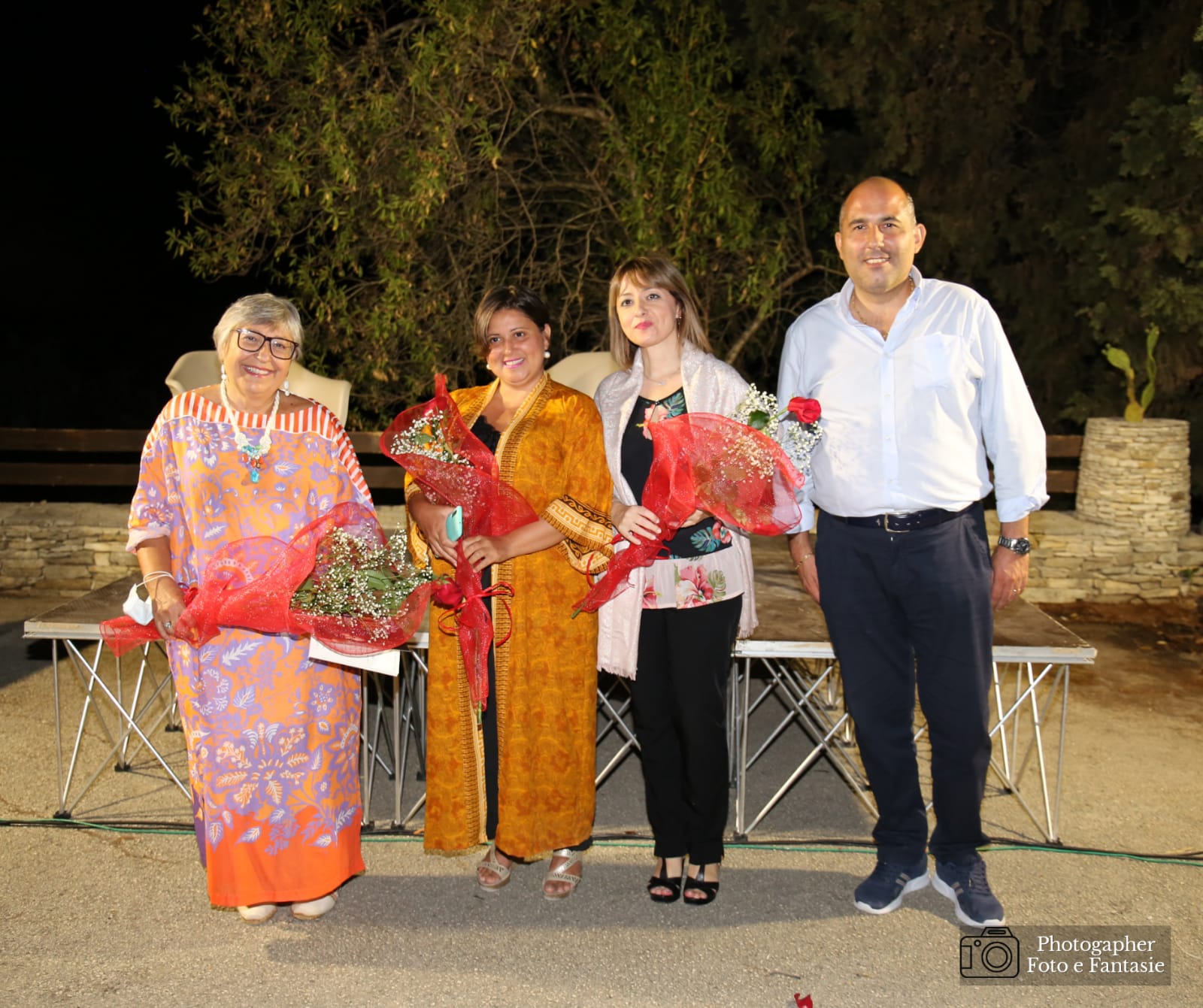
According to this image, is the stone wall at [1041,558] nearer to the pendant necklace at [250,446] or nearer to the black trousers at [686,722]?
the pendant necklace at [250,446]

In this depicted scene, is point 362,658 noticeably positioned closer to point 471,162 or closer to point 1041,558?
point 471,162

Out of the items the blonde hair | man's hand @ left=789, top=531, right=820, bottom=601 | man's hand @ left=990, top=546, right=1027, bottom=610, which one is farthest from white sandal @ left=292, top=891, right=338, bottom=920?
man's hand @ left=990, top=546, right=1027, bottom=610

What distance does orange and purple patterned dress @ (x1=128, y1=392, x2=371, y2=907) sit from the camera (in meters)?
3.06

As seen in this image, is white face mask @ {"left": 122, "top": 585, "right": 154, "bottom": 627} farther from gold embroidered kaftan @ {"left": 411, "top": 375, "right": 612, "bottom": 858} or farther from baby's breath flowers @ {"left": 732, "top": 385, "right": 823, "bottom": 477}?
baby's breath flowers @ {"left": 732, "top": 385, "right": 823, "bottom": 477}

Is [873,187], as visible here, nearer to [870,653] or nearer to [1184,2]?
[870,653]

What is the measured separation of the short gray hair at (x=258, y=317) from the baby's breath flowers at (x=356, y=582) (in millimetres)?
547

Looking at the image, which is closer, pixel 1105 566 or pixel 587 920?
pixel 587 920

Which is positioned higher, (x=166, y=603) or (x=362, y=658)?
(x=166, y=603)

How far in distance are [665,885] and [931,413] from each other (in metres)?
1.49

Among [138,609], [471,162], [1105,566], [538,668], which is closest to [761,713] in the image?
[538,668]

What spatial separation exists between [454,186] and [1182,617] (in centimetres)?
503

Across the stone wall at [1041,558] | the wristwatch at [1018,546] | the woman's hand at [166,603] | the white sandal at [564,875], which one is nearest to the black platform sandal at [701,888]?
the white sandal at [564,875]

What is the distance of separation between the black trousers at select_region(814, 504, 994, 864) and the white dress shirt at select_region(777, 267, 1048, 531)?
0.33 feet

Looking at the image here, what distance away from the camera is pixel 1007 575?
3182mm
